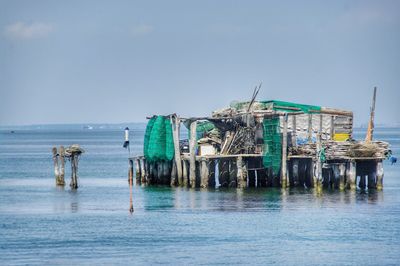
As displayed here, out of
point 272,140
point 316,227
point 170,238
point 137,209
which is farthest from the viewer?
point 272,140

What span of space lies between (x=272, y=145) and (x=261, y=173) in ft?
11.4

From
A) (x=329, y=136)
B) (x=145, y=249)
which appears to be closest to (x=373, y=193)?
(x=329, y=136)

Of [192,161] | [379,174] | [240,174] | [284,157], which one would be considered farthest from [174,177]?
[379,174]

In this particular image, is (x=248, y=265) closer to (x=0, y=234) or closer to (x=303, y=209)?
(x=0, y=234)

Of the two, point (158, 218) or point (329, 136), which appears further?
point (329, 136)

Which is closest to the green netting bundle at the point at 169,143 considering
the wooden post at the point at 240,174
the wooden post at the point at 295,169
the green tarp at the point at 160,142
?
the green tarp at the point at 160,142

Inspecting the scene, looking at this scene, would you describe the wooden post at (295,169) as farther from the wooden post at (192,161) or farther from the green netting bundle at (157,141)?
the green netting bundle at (157,141)

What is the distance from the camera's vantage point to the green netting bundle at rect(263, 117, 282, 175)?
63.0m

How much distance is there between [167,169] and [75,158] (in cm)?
608

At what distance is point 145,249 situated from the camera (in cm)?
4284

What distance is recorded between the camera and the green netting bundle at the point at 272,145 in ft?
207

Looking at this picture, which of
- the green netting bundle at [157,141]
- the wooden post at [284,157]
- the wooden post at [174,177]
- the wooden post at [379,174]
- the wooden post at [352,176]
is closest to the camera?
the wooden post at [352,176]

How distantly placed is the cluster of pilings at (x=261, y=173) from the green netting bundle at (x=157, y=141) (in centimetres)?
64

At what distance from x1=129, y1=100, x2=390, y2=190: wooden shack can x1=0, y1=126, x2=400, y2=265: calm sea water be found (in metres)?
1.24
